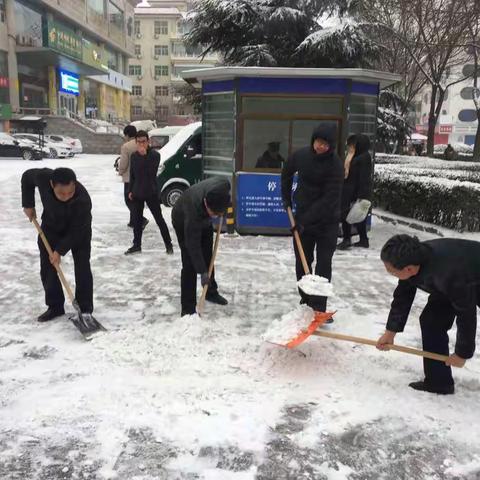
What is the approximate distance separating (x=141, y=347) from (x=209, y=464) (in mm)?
1397

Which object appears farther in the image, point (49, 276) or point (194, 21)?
point (194, 21)

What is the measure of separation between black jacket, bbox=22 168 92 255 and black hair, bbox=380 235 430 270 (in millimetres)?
2437

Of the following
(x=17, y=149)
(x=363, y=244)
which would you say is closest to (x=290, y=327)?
(x=363, y=244)

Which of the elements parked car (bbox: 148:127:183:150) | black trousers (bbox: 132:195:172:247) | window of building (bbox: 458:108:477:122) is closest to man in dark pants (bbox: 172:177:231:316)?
black trousers (bbox: 132:195:172:247)

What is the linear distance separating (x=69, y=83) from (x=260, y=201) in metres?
38.5

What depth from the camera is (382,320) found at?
455 centimetres

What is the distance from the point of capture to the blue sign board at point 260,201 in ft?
25.8

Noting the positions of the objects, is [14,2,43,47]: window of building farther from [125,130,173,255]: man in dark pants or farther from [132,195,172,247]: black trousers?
[132,195,172,247]: black trousers

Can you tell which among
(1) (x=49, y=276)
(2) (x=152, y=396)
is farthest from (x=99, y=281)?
(2) (x=152, y=396)

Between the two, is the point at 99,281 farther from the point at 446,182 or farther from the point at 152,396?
the point at 446,182

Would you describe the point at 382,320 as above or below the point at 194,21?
below

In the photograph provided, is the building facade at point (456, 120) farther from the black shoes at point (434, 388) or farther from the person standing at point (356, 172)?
the black shoes at point (434, 388)

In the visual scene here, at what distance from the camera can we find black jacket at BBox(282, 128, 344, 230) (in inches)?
166

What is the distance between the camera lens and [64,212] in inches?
157
